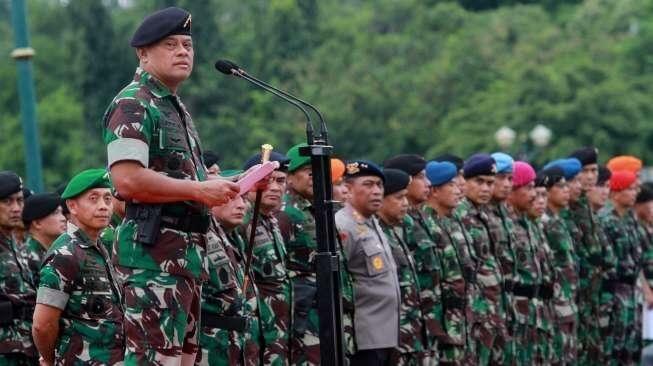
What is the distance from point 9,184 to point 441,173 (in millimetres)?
3590

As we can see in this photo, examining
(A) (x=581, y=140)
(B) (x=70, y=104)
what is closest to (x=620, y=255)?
(A) (x=581, y=140)

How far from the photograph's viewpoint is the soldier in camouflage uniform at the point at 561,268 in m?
13.4

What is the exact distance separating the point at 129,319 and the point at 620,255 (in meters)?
9.17

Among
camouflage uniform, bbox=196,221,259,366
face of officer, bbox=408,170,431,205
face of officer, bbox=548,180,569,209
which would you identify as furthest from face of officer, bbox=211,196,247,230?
face of officer, bbox=548,180,569,209

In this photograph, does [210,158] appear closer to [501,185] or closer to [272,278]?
[272,278]

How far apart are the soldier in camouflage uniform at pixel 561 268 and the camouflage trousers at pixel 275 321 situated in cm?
443

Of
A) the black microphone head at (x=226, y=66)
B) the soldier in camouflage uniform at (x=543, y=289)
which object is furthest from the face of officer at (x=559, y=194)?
the black microphone head at (x=226, y=66)

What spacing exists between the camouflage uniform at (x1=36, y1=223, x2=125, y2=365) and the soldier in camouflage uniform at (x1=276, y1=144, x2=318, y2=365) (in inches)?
66.9

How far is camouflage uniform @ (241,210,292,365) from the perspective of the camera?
9188 mm

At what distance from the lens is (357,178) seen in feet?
34.0

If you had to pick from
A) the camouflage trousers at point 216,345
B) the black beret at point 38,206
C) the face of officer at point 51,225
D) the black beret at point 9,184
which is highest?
the black beret at point 9,184

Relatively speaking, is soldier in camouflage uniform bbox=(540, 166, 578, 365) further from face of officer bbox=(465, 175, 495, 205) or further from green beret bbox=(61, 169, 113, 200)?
green beret bbox=(61, 169, 113, 200)

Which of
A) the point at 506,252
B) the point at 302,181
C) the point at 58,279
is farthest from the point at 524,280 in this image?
the point at 58,279

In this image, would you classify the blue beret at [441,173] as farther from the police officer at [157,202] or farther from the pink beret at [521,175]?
the police officer at [157,202]
